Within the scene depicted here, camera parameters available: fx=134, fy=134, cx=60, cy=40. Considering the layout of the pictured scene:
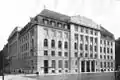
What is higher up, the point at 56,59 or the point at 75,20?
the point at 75,20

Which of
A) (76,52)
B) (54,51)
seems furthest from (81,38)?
(54,51)

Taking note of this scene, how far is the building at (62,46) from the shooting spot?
44188mm

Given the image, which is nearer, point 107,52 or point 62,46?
point 62,46

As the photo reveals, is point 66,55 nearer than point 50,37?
No

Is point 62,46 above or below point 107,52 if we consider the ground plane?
above

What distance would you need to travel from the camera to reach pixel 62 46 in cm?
4888

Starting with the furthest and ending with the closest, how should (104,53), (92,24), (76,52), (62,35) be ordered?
1. (104,53)
2. (92,24)
3. (76,52)
4. (62,35)

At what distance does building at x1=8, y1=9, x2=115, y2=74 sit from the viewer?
44.2 metres

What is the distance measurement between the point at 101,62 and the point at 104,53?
18.2 feet

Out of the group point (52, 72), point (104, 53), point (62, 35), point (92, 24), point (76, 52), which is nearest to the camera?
point (52, 72)

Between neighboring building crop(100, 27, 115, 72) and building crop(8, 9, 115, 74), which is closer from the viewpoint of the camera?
building crop(8, 9, 115, 74)

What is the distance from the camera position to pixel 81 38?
5516cm

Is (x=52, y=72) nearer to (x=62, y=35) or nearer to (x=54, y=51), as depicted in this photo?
(x=54, y=51)

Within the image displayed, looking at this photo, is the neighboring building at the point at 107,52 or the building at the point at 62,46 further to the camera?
the neighboring building at the point at 107,52
